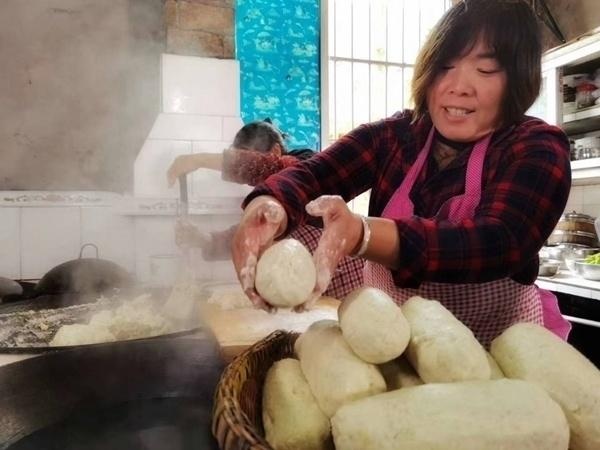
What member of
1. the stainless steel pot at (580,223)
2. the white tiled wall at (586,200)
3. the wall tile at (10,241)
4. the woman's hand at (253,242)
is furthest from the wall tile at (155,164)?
the white tiled wall at (586,200)

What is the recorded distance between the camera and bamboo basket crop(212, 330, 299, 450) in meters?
0.49

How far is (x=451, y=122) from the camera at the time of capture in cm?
106

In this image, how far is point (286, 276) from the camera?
0.62 metres

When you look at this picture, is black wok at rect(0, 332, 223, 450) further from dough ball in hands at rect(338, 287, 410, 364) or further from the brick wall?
the brick wall

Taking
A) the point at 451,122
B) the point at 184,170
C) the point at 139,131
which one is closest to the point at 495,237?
the point at 451,122

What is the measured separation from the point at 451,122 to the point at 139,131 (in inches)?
75.6

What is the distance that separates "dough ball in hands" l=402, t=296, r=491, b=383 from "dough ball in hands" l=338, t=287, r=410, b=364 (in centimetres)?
2

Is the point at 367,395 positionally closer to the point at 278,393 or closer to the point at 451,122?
the point at 278,393

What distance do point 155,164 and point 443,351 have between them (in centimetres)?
198

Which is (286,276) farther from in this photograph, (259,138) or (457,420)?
(259,138)

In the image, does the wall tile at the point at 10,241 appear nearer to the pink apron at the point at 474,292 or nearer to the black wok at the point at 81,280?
the black wok at the point at 81,280

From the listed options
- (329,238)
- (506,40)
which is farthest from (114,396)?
(506,40)

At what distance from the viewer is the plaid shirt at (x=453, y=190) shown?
0.82m

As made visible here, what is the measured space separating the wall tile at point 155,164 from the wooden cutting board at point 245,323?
45.0 inches
